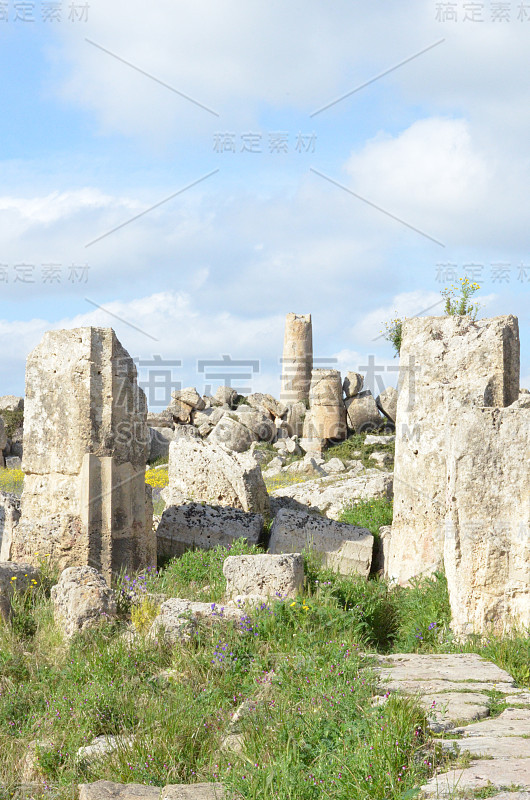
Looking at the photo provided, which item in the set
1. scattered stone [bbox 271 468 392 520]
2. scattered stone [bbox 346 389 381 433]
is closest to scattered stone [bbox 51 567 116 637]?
scattered stone [bbox 271 468 392 520]

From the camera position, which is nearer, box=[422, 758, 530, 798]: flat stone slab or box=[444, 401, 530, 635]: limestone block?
box=[422, 758, 530, 798]: flat stone slab

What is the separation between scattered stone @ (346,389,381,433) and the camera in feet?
105

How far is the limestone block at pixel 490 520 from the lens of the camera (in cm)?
700

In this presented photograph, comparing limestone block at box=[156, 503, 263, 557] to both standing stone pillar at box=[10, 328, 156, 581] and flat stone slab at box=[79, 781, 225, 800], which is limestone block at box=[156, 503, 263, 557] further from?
flat stone slab at box=[79, 781, 225, 800]

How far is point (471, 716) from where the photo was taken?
504 centimetres

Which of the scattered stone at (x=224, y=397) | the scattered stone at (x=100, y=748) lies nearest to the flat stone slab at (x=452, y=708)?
the scattered stone at (x=100, y=748)

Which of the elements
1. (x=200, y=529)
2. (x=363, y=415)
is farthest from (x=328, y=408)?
(x=200, y=529)

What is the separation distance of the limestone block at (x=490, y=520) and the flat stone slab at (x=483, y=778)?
2.82 metres

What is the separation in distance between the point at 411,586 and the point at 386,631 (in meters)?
0.89

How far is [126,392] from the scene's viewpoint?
9016 millimetres

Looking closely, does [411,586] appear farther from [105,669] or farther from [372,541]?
[105,669]

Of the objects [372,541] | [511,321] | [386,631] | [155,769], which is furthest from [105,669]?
[511,321]

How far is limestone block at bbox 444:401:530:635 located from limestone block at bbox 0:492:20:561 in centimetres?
497

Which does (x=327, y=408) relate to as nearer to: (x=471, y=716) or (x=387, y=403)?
(x=387, y=403)
